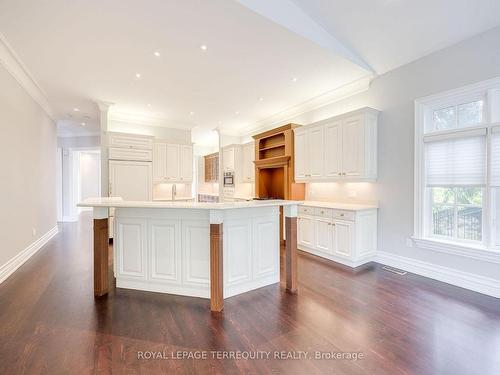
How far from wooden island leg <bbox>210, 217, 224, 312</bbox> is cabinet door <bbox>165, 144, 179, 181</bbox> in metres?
4.30

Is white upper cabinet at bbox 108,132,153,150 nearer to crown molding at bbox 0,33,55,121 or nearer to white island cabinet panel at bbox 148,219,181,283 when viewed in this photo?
crown molding at bbox 0,33,55,121

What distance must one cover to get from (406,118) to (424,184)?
1015 mm

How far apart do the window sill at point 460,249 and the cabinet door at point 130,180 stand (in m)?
5.49

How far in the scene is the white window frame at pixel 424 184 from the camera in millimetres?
2797

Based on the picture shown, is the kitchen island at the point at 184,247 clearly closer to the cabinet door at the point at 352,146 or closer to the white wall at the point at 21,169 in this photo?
the cabinet door at the point at 352,146

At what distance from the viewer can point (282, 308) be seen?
8.09 feet

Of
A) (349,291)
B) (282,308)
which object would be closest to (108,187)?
(282,308)

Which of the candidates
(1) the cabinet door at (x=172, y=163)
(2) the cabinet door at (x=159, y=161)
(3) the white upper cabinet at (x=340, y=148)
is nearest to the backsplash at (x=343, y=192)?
(3) the white upper cabinet at (x=340, y=148)

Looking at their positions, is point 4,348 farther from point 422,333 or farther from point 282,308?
point 422,333

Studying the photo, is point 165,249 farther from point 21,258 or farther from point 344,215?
point 21,258

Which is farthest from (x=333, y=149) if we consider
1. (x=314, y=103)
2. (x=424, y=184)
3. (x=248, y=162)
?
(x=248, y=162)

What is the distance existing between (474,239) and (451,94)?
187 centimetres

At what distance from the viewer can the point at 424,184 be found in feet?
11.2

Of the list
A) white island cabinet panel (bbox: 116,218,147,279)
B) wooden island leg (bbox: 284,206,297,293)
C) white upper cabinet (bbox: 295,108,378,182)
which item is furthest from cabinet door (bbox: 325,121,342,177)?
white island cabinet panel (bbox: 116,218,147,279)
